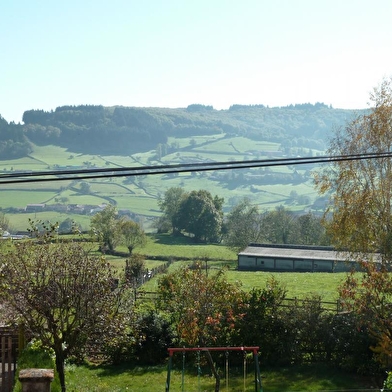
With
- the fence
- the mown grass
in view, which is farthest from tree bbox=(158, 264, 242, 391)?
the fence

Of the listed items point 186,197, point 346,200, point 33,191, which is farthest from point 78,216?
point 346,200

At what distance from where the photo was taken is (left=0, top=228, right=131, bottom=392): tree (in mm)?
15492

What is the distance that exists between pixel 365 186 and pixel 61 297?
17.2 m

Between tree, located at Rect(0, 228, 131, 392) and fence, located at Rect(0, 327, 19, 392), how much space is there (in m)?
0.45

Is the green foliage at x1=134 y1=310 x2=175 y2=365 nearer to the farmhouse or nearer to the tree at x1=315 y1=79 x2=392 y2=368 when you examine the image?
the tree at x1=315 y1=79 x2=392 y2=368

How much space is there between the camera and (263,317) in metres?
23.1

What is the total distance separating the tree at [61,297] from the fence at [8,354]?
0.45 meters

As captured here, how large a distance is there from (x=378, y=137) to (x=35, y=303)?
18.5m

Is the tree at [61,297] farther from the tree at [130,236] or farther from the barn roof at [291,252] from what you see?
the tree at [130,236]

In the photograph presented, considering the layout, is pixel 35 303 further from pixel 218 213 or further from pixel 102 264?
pixel 218 213

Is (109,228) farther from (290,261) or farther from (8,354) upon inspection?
(8,354)

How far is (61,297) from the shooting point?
51.0 ft

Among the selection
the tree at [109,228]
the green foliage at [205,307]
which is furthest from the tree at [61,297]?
the tree at [109,228]

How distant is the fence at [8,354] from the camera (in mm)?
14375
